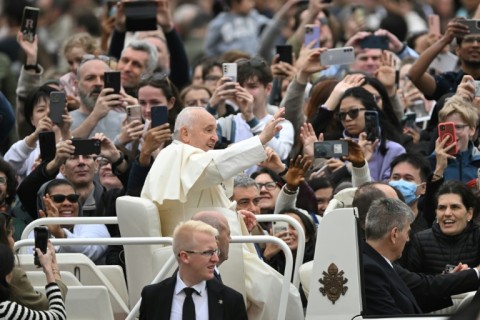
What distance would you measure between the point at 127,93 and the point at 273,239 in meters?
5.55

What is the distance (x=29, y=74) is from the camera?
1705 cm

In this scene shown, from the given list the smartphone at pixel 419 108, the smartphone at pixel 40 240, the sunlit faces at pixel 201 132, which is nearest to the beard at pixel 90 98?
the sunlit faces at pixel 201 132

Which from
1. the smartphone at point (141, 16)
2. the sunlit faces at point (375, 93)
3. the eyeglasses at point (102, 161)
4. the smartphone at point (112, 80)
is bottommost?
the eyeglasses at point (102, 161)

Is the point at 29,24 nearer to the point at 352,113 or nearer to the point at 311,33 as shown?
the point at 311,33

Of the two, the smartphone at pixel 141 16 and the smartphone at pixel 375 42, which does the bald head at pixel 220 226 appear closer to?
the smartphone at pixel 141 16

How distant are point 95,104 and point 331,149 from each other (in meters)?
2.75

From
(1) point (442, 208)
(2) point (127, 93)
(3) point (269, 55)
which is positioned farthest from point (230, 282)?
(3) point (269, 55)

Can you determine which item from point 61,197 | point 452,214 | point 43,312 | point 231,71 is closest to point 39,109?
point 231,71

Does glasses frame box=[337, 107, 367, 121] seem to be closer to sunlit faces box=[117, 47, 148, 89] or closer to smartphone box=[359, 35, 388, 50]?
sunlit faces box=[117, 47, 148, 89]

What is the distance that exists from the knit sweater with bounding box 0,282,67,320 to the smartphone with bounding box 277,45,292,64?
637 centimetres

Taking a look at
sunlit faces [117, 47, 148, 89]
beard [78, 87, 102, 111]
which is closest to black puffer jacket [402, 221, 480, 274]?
beard [78, 87, 102, 111]

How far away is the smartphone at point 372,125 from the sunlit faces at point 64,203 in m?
2.70

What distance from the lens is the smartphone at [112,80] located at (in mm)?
15565

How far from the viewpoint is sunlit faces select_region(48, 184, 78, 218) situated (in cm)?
1395
